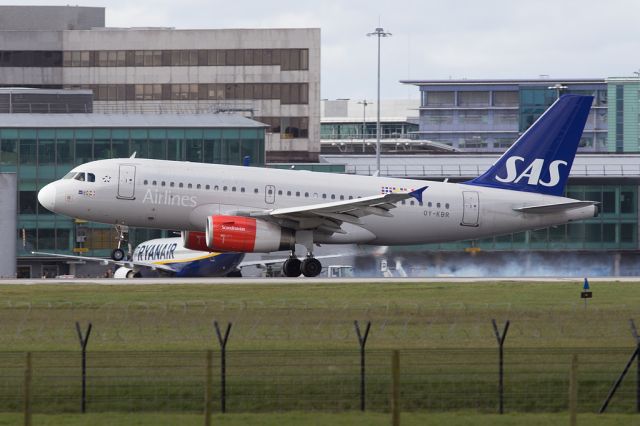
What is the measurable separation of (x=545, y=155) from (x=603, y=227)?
3431cm

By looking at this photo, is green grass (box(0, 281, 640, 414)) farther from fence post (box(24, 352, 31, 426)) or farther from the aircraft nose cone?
the aircraft nose cone

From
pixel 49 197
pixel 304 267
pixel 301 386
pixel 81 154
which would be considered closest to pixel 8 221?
pixel 49 197

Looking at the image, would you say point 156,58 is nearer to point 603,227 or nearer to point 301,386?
point 603,227

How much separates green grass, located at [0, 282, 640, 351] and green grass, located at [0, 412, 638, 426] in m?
6.87

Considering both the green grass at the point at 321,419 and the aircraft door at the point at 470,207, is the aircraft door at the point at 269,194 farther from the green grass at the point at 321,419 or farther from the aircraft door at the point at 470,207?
the green grass at the point at 321,419

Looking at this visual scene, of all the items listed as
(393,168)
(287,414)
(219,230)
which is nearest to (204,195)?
(219,230)

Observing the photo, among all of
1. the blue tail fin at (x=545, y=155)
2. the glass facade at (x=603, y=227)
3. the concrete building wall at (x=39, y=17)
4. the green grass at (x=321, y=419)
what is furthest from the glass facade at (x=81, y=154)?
the green grass at (x=321, y=419)

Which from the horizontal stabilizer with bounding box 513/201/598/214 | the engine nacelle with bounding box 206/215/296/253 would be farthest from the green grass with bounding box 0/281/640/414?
the horizontal stabilizer with bounding box 513/201/598/214

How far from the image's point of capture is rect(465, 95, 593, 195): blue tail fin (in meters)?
59.4

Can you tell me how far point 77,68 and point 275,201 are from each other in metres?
66.7

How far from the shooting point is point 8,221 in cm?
6400

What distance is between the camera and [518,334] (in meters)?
33.4

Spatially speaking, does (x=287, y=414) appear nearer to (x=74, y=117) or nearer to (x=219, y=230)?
(x=219, y=230)

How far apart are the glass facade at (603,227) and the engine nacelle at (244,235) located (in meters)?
38.3
